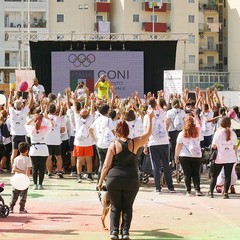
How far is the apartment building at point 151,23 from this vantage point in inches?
2805

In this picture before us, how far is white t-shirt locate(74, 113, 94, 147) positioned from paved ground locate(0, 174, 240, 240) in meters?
1.49

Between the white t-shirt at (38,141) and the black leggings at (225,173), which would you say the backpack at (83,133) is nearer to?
the white t-shirt at (38,141)

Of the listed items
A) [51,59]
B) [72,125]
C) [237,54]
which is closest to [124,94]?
[51,59]

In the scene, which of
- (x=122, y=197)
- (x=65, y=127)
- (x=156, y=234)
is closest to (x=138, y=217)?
(x=156, y=234)

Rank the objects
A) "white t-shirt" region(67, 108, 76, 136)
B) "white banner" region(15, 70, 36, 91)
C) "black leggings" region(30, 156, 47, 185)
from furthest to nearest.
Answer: "white banner" region(15, 70, 36, 91) < "white t-shirt" region(67, 108, 76, 136) < "black leggings" region(30, 156, 47, 185)

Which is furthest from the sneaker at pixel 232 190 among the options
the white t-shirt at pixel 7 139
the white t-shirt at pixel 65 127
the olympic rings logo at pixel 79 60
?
the olympic rings logo at pixel 79 60

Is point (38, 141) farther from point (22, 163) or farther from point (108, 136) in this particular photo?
point (22, 163)

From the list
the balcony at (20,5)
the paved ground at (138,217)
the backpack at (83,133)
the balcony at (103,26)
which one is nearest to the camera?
the paved ground at (138,217)

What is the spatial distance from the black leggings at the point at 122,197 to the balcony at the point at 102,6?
63.2 m

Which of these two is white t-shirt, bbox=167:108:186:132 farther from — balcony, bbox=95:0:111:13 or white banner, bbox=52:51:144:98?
balcony, bbox=95:0:111:13

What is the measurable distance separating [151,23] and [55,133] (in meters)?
56.6

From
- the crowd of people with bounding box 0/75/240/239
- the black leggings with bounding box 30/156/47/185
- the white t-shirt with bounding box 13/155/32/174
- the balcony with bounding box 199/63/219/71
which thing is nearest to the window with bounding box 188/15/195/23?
the balcony with bounding box 199/63/219/71

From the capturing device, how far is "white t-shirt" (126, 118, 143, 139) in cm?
1573

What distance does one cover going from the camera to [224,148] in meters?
14.2
